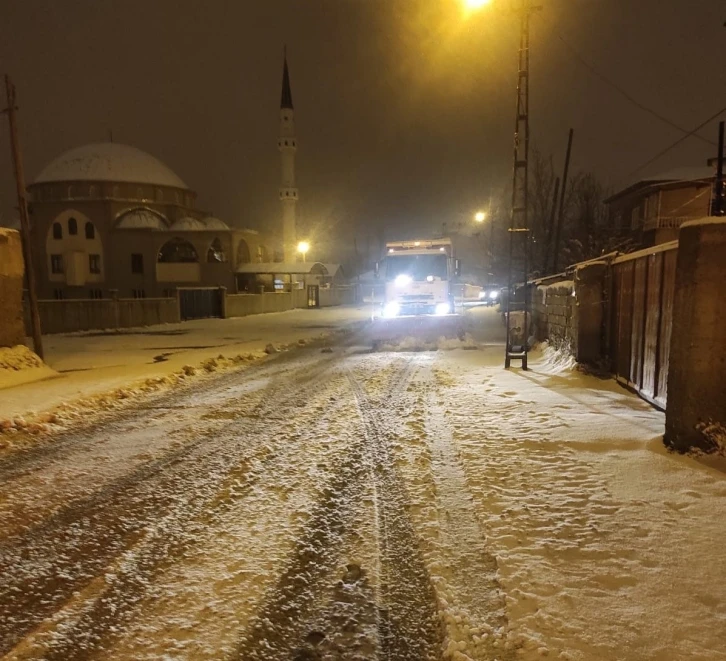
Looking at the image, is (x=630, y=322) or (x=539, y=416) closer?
(x=539, y=416)

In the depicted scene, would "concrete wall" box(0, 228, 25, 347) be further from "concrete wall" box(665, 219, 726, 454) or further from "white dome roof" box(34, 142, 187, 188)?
"white dome roof" box(34, 142, 187, 188)

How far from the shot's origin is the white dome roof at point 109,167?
57.0 meters

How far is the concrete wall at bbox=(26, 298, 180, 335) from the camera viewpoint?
899 inches

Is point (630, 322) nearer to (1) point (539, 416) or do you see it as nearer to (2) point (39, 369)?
(1) point (539, 416)

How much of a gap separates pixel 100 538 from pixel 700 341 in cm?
595

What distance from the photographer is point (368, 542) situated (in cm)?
393

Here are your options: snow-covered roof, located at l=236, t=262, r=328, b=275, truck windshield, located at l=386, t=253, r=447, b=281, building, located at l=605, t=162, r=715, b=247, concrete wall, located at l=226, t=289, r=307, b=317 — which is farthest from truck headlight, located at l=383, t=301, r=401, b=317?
snow-covered roof, located at l=236, t=262, r=328, b=275

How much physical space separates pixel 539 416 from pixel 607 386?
2.45m

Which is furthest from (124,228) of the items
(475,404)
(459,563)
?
(459,563)

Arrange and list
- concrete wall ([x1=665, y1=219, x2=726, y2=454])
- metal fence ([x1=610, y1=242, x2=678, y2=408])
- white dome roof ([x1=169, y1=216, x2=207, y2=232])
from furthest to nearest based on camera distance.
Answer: white dome roof ([x1=169, y1=216, x2=207, y2=232]), metal fence ([x1=610, y1=242, x2=678, y2=408]), concrete wall ([x1=665, y1=219, x2=726, y2=454])

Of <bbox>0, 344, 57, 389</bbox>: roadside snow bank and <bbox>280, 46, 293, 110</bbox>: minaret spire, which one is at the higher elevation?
<bbox>280, 46, 293, 110</bbox>: minaret spire

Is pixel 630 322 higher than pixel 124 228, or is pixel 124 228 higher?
pixel 124 228

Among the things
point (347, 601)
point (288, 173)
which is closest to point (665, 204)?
point (288, 173)

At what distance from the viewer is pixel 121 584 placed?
344cm
